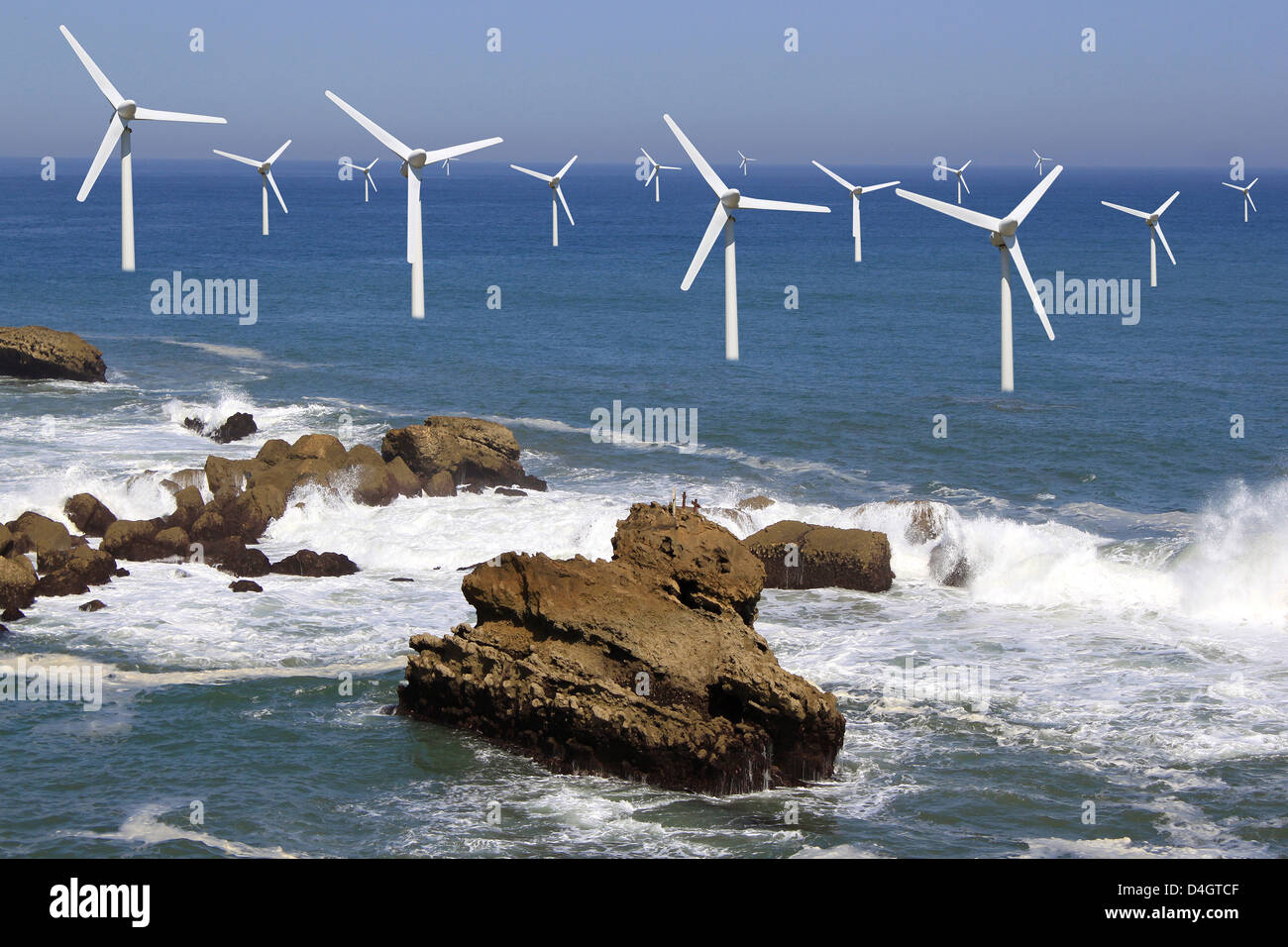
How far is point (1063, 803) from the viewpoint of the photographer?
83.8 ft

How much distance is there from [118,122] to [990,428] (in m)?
38.4

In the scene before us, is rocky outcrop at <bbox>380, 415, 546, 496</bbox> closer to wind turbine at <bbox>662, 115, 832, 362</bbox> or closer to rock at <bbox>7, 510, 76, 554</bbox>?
wind turbine at <bbox>662, 115, 832, 362</bbox>

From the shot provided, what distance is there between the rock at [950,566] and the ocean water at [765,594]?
54 centimetres

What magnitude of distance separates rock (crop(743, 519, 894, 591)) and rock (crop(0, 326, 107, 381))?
42315 millimetres

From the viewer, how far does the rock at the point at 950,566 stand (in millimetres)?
40656

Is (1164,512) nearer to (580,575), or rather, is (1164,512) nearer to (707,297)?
(580,575)

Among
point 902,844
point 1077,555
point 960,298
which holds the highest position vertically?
point 960,298

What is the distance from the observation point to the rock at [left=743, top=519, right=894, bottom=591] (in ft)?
129

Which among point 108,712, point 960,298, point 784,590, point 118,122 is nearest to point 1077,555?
point 784,590

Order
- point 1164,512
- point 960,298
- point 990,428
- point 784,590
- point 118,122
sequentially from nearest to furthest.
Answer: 1. point 784,590
2. point 1164,512
3. point 118,122
4. point 990,428
5. point 960,298

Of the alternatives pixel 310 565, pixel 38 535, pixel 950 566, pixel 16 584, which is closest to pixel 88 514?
pixel 38 535

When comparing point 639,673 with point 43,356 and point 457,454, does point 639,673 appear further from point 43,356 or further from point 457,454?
point 43,356

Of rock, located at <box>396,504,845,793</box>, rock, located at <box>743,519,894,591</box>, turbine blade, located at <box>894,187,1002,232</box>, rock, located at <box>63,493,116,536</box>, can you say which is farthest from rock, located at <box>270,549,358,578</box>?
turbine blade, located at <box>894,187,1002,232</box>
